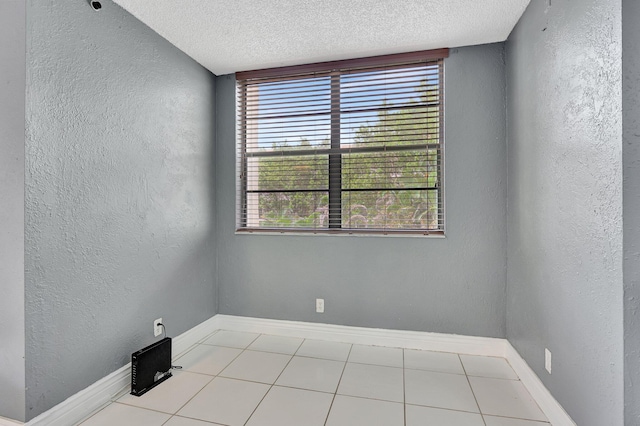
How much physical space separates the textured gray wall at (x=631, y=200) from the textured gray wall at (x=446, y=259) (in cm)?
123

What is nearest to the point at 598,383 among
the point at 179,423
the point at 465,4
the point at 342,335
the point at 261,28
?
the point at 342,335

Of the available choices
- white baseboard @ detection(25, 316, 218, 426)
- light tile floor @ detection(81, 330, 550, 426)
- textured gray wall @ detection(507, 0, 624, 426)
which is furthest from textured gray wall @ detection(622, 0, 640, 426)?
white baseboard @ detection(25, 316, 218, 426)

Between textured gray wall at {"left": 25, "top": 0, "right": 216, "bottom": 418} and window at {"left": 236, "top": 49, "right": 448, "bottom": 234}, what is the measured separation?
1.90 feet

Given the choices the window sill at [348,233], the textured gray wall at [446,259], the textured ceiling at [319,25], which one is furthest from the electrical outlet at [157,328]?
the textured ceiling at [319,25]

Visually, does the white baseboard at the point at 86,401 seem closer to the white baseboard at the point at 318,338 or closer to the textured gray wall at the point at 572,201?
the white baseboard at the point at 318,338

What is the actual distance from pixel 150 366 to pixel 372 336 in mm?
1641

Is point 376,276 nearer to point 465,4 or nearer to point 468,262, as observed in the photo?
point 468,262

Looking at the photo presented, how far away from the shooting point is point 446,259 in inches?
94.3

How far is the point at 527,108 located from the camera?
1892 millimetres

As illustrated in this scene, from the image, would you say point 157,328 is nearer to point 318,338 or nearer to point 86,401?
point 86,401

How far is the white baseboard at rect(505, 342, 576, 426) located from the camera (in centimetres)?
149

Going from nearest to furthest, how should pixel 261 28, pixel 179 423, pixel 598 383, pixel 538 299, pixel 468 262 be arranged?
pixel 598 383, pixel 179 423, pixel 538 299, pixel 261 28, pixel 468 262

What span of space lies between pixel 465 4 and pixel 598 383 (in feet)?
6.90

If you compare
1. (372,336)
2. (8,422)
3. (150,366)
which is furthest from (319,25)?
(8,422)
